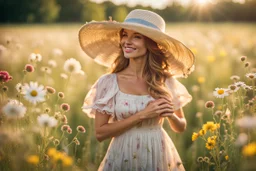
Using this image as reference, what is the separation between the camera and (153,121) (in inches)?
81.7

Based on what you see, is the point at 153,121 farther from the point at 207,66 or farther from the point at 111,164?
the point at 207,66

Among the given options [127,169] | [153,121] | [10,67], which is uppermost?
[10,67]

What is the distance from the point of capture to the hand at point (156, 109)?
6.31ft

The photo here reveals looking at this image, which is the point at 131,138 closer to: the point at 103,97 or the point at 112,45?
the point at 103,97

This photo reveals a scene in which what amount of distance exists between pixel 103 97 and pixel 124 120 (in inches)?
8.9

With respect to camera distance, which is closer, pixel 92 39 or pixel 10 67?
pixel 92 39

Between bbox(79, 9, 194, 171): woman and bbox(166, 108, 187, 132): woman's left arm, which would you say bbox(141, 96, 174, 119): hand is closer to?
bbox(79, 9, 194, 171): woman

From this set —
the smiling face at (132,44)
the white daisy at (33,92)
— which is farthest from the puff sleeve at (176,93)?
the white daisy at (33,92)

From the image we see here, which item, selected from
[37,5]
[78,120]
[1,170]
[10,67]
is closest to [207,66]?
[78,120]

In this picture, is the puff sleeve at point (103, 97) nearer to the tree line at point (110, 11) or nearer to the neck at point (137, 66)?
the neck at point (137, 66)

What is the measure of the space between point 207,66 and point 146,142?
3564mm

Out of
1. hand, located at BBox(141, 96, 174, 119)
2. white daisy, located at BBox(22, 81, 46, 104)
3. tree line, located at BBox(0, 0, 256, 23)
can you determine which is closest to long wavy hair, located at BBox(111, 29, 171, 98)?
hand, located at BBox(141, 96, 174, 119)

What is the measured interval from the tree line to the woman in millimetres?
10739

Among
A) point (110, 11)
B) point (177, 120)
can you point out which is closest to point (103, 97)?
point (177, 120)
